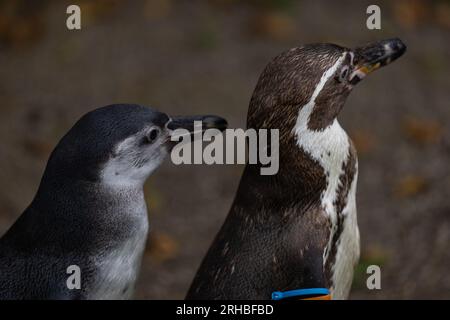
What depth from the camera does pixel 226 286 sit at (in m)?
3.60

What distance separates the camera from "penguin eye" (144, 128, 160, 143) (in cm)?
369

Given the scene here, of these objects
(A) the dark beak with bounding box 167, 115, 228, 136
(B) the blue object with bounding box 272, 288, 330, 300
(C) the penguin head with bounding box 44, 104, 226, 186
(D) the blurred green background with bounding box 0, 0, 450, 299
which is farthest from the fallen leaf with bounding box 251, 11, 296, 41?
(B) the blue object with bounding box 272, 288, 330, 300

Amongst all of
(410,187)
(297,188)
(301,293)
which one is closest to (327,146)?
(297,188)

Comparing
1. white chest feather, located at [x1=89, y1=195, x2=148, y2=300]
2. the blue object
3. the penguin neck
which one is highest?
the penguin neck

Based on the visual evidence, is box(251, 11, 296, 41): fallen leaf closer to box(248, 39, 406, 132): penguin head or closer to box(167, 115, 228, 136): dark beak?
box(167, 115, 228, 136): dark beak

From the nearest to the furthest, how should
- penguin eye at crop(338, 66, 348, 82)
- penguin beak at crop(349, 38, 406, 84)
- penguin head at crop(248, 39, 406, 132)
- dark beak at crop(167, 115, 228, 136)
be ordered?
penguin head at crop(248, 39, 406, 132) → penguin eye at crop(338, 66, 348, 82) → penguin beak at crop(349, 38, 406, 84) → dark beak at crop(167, 115, 228, 136)

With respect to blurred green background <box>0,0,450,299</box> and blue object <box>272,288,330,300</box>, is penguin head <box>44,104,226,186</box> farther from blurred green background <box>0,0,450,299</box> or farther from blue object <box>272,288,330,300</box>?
blurred green background <box>0,0,450,299</box>

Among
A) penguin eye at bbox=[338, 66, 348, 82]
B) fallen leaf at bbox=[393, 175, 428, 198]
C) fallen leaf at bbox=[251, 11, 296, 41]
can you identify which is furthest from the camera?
fallen leaf at bbox=[251, 11, 296, 41]

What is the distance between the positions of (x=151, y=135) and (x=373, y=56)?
107 centimetres

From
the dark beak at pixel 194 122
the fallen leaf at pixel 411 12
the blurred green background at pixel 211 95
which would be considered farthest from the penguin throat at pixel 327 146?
the fallen leaf at pixel 411 12

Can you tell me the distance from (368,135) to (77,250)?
371 centimetres

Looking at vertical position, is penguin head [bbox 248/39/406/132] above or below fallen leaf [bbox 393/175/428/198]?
above

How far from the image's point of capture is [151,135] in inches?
146

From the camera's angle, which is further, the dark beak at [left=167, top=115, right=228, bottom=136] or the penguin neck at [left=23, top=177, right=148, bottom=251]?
the dark beak at [left=167, top=115, right=228, bottom=136]
